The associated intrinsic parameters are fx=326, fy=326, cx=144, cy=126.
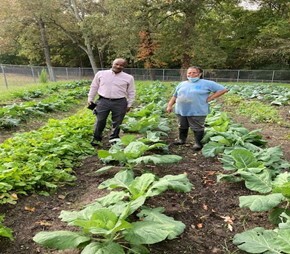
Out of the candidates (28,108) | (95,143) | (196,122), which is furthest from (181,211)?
(28,108)

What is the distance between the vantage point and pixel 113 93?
233 inches

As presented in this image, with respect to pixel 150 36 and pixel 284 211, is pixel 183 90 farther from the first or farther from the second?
pixel 150 36

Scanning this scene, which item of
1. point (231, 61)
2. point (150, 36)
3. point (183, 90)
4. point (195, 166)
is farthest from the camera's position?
point (231, 61)

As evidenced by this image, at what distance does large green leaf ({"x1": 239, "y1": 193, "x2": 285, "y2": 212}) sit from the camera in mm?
2939

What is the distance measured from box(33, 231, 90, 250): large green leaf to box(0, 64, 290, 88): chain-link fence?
2114 cm

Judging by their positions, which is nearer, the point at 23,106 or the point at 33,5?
the point at 23,106

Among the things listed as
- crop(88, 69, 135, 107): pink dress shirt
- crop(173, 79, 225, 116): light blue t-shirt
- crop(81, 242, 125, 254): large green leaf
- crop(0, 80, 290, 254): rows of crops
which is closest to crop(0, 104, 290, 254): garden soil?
crop(0, 80, 290, 254): rows of crops

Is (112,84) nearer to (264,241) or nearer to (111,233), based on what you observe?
(111,233)

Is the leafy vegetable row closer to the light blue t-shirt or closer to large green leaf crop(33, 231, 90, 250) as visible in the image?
the light blue t-shirt

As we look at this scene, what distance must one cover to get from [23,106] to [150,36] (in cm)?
2365

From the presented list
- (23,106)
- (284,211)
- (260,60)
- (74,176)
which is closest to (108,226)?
(284,211)

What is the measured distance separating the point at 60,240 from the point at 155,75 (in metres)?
29.2

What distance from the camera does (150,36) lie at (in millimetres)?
31078

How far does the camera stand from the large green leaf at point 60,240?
8.07ft
